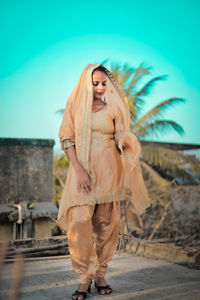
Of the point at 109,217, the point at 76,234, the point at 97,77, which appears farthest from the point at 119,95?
the point at 76,234

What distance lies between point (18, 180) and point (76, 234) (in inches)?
98.7

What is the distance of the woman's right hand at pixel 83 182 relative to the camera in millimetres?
2355

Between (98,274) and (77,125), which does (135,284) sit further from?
(77,125)

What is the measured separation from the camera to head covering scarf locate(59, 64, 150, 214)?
→ 2.45 metres

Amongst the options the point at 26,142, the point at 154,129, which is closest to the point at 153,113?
the point at 154,129

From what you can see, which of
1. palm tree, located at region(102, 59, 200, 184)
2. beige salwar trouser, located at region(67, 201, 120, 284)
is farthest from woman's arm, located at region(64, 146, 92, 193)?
palm tree, located at region(102, 59, 200, 184)

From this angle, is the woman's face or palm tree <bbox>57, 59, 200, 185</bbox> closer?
the woman's face

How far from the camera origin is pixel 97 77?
250 cm

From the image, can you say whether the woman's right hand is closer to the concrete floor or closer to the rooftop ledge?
the concrete floor

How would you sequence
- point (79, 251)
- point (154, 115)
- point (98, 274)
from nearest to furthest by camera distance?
point (79, 251) → point (98, 274) → point (154, 115)

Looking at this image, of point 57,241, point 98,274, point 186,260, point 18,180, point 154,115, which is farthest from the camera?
point 154,115

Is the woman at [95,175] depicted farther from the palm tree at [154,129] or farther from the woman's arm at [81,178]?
the palm tree at [154,129]

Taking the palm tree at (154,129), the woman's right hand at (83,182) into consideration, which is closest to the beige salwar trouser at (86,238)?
the woman's right hand at (83,182)

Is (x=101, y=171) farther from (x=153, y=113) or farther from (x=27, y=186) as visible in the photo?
(x=153, y=113)
